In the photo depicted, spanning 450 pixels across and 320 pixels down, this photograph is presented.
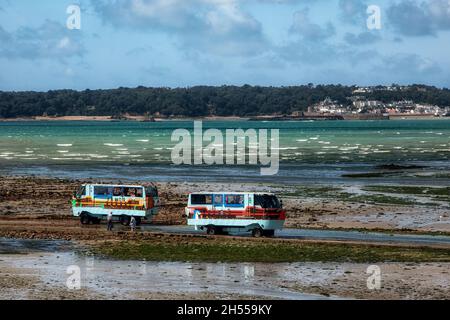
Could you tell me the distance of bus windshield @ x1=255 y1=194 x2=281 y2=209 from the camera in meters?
52.0

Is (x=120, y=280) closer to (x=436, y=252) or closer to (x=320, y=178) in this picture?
(x=436, y=252)

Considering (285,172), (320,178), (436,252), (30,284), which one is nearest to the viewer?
(30,284)

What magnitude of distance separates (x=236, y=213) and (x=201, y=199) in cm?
229

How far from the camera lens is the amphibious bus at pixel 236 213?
5200 cm

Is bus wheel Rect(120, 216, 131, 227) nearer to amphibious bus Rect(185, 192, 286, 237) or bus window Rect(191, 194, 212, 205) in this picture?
amphibious bus Rect(185, 192, 286, 237)

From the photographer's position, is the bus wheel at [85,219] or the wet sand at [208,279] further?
the bus wheel at [85,219]

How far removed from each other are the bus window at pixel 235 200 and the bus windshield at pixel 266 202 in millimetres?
937

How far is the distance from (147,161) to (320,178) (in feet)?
131

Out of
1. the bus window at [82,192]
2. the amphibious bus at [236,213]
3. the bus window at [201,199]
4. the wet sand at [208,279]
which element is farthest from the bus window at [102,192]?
the wet sand at [208,279]

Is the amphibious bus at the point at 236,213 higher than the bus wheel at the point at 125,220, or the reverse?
the amphibious bus at the point at 236,213

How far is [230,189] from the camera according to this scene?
267 ft

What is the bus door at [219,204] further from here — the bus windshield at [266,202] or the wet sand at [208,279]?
the wet sand at [208,279]
